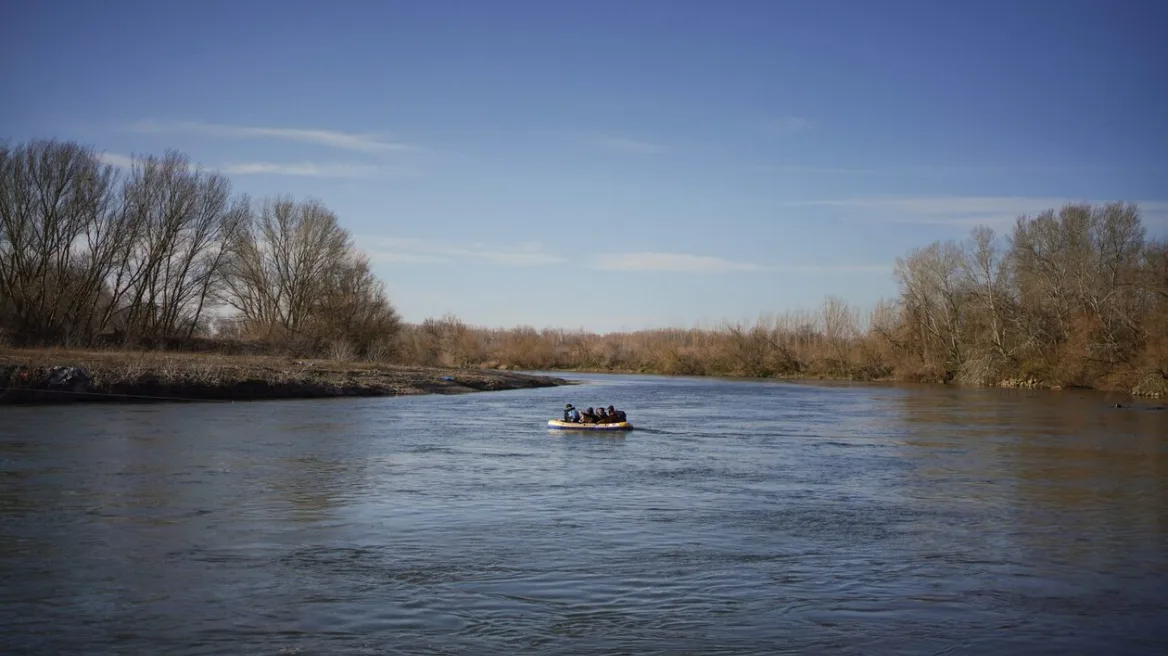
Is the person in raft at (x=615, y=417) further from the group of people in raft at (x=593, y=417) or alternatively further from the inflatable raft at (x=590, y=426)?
the inflatable raft at (x=590, y=426)

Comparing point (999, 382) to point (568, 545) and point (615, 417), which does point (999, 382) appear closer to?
point (615, 417)

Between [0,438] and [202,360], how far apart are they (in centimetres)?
2224

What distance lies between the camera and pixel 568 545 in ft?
40.1

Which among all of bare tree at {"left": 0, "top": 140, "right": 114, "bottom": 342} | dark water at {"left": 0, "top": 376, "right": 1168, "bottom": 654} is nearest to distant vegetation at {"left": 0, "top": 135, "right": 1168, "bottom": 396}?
bare tree at {"left": 0, "top": 140, "right": 114, "bottom": 342}

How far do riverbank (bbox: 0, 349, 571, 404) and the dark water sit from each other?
9413mm

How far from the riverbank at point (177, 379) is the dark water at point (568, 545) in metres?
9.41

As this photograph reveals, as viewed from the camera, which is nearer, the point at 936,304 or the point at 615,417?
the point at 615,417

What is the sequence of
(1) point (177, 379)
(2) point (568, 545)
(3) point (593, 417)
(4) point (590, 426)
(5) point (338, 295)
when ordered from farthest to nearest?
(5) point (338, 295)
(1) point (177, 379)
(3) point (593, 417)
(4) point (590, 426)
(2) point (568, 545)

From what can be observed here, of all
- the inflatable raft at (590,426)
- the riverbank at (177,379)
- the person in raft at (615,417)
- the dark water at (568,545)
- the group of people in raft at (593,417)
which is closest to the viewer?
the dark water at (568,545)

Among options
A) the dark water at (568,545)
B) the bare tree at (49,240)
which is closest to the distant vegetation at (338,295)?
the bare tree at (49,240)

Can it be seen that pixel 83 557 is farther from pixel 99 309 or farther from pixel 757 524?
pixel 99 309

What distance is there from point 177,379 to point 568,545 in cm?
3049

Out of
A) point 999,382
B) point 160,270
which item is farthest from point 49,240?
point 999,382

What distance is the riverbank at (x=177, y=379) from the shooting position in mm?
34000
